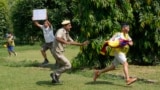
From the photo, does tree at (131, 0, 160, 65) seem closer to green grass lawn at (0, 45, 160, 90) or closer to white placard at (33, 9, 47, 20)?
green grass lawn at (0, 45, 160, 90)

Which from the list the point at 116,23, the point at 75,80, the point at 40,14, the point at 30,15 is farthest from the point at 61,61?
the point at 30,15

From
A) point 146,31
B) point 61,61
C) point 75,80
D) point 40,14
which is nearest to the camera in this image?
point 61,61

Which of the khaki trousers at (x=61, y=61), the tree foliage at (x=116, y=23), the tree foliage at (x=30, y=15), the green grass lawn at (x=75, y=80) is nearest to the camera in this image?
the green grass lawn at (x=75, y=80)

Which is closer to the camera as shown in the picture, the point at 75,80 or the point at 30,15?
the point at 75,80

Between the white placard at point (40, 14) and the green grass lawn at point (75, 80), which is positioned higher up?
the white placard at point (40, 14)

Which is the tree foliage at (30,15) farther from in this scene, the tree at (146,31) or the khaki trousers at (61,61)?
the khaki trousers at (61,61)

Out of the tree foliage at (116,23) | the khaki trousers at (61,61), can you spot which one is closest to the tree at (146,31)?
the tree foliage at (116,23)

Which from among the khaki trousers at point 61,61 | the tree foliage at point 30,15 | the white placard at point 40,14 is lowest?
the tree foliage at point 30,15

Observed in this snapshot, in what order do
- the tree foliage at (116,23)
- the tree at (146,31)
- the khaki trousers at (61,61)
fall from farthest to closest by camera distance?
the tree at (146,31)
the tree foliage at (116,23)
the khaki trousers at (61,61)

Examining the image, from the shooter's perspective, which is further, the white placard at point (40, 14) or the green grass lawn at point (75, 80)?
the white placard at point (40, 14)

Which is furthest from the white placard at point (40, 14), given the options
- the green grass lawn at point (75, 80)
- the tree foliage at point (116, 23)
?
the green grass lawn at point (75, 80)

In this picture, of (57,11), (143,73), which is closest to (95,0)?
(143,73)

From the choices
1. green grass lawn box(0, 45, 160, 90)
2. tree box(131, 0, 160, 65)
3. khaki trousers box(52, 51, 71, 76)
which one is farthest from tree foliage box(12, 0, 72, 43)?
khaki trousers box(52, 51, 71, 76)

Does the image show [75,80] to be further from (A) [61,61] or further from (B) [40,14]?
(B) [40,14]
